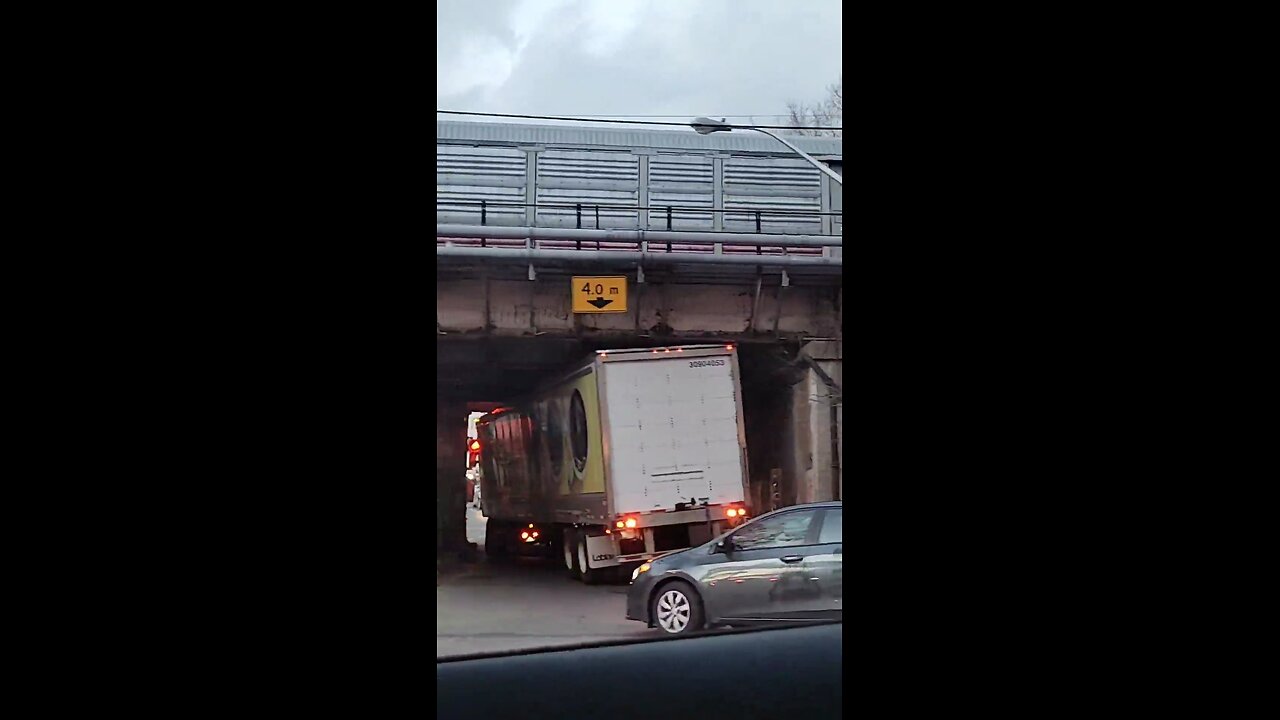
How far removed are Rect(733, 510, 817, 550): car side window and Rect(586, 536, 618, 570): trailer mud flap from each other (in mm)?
8322

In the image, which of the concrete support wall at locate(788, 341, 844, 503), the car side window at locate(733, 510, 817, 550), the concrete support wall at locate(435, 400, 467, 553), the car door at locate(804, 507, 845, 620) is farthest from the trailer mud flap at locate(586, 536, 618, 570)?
the concrete support wall at locate(435, 400, 467, 553)

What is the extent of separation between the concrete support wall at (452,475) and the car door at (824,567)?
59.6 ft

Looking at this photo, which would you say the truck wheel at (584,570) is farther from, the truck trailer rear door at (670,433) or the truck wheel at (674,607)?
the truck wheel at (674,607)

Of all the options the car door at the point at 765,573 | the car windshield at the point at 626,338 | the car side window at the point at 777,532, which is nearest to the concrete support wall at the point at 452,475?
the car windshield at the point at 626,338

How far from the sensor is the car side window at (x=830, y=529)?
463 inches

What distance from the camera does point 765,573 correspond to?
11977mm

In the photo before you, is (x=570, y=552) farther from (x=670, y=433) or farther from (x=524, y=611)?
(x=524, y=611)

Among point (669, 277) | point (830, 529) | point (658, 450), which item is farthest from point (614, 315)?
point (830, 529)
